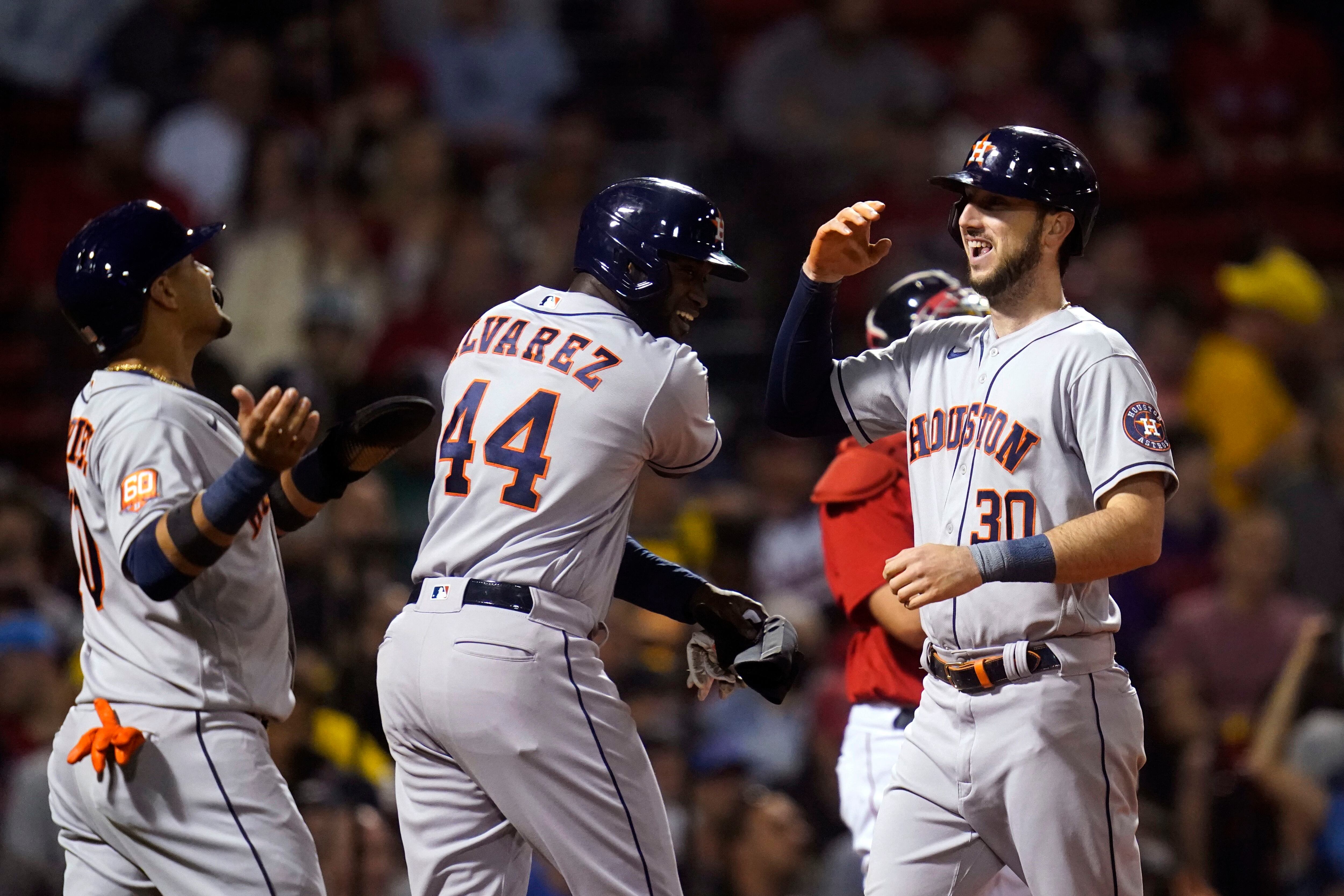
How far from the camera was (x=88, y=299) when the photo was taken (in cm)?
341

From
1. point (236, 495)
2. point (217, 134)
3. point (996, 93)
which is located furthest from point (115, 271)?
point (996, 93)

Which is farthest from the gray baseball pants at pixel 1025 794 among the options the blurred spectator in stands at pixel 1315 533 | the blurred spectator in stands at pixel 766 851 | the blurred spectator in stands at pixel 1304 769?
the blurred spectator in stands at pixel 1315 533

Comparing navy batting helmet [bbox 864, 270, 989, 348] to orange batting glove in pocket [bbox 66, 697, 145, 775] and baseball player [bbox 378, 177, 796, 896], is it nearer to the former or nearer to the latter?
baseball player [bbox 378, 177, 796, 896]

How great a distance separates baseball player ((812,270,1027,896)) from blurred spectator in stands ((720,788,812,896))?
1.55 metres

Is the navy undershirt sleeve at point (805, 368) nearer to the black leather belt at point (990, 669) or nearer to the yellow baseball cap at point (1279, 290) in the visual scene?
the black leather belt at point (990, 669)

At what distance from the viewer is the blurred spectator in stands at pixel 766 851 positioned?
217 inches

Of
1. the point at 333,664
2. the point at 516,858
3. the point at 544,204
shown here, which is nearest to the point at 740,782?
the point at 333,664

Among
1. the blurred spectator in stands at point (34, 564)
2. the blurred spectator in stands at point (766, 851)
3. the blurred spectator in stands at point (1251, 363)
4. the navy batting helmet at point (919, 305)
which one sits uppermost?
the navy batting helmet at point (919, 305)

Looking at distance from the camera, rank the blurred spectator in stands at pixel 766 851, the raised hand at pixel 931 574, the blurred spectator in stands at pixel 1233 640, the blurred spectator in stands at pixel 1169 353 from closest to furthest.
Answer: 1. the raised hand at pixel 931 574
2. the blurred spectator in stands at pixel 766 851
3. the blurred spectator in stands at pixel 1233 640
4. the blurred spectator in stands at pixel 1169 353

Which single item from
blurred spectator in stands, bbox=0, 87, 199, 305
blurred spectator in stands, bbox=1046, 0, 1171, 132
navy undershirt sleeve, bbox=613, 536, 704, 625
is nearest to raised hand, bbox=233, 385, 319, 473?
navy undershirt sleeve, bbox=613, 536, 704, 625

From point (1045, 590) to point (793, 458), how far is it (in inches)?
169

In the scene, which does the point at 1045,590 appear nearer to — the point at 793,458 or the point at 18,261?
the point at 793,458

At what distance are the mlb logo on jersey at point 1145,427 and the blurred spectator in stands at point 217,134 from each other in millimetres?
6183

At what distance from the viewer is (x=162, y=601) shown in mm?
3145
